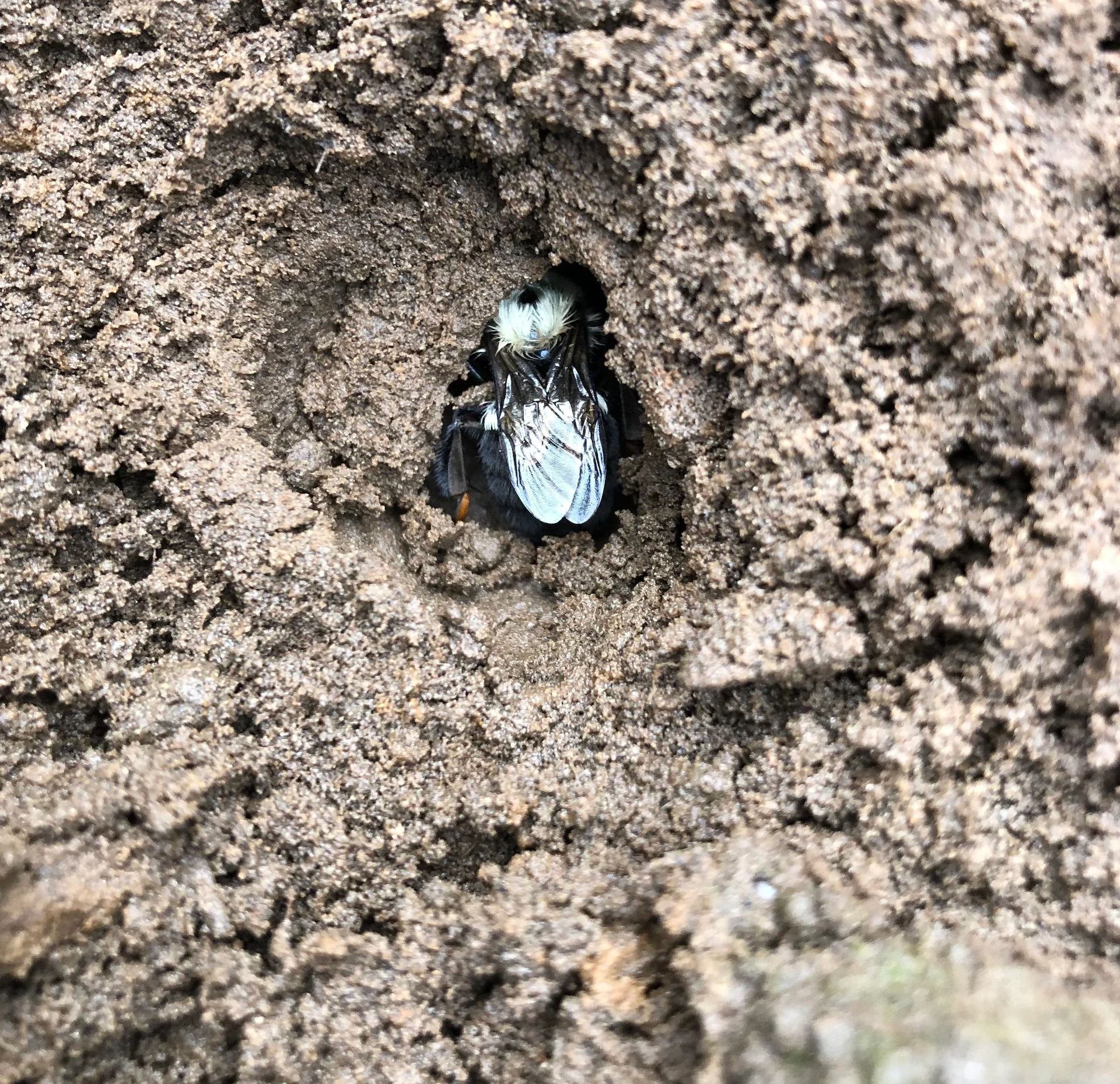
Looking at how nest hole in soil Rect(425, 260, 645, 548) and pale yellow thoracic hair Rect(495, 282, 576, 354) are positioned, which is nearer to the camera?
nest hole in soil Rect(425, 260, 645, 548)

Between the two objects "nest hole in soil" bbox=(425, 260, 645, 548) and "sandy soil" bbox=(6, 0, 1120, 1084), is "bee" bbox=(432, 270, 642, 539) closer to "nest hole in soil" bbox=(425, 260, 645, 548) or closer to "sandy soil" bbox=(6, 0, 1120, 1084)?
"nest hole in soil" bbox=(425, 260, 645, 548)

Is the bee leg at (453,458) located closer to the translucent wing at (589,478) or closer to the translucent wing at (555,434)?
the translucent wing at (555,434)

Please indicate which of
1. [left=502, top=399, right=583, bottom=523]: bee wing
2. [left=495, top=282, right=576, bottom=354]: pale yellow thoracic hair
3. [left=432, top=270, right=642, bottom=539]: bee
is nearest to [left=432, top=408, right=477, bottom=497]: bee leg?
[left=432, top=270, right=642, bottom=539]: bee

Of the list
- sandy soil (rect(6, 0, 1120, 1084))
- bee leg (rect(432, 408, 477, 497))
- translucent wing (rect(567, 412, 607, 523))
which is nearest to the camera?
sandy soil (rect(6, 0, 1120, 1084))

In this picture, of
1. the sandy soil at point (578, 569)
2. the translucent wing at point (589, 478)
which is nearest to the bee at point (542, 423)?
the translucent wing at point (589, 478)

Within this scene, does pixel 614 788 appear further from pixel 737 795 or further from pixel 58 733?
pixel 58 733

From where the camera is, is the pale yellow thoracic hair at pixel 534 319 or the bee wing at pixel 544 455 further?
the pale yellow thoracic hair at pixel 534 319

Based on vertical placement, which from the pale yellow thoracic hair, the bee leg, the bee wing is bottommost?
the bee leg

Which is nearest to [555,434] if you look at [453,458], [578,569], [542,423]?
[542,423]
